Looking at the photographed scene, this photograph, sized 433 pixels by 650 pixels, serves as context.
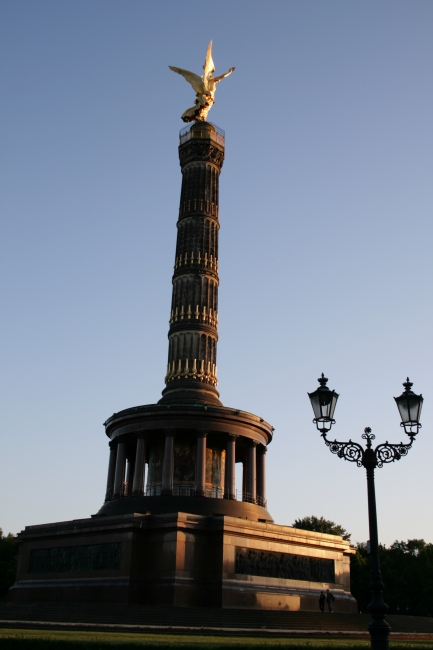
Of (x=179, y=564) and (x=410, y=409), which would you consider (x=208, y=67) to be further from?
(x=410, y=409)

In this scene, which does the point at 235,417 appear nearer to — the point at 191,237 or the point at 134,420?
the point at 134,420

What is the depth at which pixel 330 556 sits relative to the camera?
3186cm

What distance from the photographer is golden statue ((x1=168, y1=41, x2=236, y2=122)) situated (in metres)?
42.3

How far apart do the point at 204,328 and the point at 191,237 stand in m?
5.65

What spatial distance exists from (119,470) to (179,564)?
7.44m

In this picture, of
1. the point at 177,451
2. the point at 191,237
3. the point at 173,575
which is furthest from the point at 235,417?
A: the point at 191,237

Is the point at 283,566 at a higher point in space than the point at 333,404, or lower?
lower

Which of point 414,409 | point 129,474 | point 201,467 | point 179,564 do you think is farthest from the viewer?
point 129,474

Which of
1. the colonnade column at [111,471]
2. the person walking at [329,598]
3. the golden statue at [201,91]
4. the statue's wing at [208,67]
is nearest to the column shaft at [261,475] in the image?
the person walking at [329,598]

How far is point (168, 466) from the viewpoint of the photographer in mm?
30953

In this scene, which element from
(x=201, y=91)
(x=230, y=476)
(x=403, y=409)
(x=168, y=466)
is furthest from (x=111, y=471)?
(x=403, y=409)

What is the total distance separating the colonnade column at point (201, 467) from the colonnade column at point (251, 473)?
2.78 meters

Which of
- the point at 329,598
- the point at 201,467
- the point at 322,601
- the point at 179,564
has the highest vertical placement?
the point at 201,467

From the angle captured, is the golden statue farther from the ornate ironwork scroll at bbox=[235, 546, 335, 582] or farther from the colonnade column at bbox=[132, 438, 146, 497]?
the ornate ironwork scroll at bbox=[235, 546, 335, 582]
